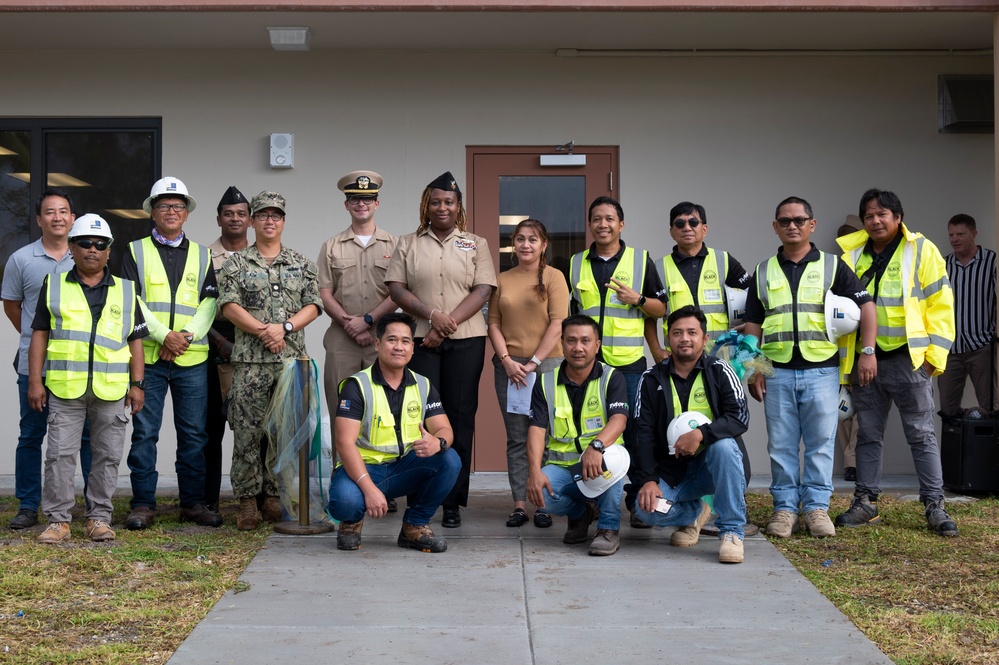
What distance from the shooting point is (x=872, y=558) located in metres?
5.50

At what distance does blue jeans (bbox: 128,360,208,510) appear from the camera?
6.09m

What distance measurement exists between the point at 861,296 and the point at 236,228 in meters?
3.70

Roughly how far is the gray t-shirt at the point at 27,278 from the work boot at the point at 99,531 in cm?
104

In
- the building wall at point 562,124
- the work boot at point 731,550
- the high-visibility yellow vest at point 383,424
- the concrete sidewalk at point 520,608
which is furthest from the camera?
the building wall at point 562,124

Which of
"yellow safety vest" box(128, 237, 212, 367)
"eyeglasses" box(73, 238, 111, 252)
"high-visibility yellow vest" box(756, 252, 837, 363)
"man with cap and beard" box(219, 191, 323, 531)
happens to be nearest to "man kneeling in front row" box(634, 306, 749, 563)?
"high-visibility yellow vest" box(756, 252, 837, 363)

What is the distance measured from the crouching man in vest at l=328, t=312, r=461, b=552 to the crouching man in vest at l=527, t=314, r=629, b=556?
511 millimetres

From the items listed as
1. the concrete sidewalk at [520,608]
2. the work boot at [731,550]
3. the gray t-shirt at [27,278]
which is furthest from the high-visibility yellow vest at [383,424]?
the gray t-shirt at [27,278]

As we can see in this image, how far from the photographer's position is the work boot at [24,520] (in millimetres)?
6039

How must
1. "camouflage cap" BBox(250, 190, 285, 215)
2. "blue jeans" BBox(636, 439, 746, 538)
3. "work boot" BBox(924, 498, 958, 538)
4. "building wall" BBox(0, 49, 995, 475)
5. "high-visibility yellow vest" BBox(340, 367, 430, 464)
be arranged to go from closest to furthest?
"blue jeans" BBox(636, 439, 746, 538) < "high-visibility yellow vest" BBox(340, 367, 430, 464) < "work boot" BBox(924, 498, 958, 538) < "camouflage cap" BBox(250, 190, 285, 215) < "building wall" BBox(0, 49, 995, 475)

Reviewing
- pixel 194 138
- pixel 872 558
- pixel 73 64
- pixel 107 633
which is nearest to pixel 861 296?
pixel 872 558

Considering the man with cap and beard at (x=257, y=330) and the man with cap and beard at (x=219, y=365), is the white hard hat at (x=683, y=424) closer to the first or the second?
the man with cap and beard at (x=257, y=330)

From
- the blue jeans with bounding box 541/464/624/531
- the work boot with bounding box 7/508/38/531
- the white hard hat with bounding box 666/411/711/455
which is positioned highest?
the white hard hat with bounding box 666/411/711/455

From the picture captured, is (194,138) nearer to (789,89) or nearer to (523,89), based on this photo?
(523,89)

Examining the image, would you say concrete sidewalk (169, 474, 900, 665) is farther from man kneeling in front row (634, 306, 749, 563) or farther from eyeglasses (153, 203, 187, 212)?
eyeglasses (153, 203, 187, 212)
